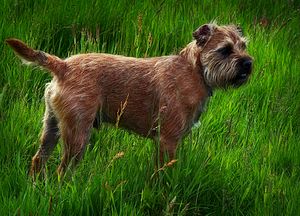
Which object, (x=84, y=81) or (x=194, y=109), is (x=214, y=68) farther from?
(x=84, y=81)

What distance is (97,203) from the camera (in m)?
4.12

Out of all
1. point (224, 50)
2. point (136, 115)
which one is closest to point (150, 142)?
point (136, 115)

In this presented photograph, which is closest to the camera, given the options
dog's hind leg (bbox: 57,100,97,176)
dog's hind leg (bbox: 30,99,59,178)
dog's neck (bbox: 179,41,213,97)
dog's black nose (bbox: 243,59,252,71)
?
dog's hind leg (bbox: 57,100,97,176)

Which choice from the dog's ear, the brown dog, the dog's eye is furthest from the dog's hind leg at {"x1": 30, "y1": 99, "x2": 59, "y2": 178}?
the dog's eye

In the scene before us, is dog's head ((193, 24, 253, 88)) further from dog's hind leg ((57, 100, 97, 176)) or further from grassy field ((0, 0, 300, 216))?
dog's hind leg ((57, 100, 97, 176))

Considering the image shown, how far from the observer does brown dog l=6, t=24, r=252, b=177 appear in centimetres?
461

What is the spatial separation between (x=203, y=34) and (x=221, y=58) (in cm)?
23

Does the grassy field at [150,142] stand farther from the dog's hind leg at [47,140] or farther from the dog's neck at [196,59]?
the dog's neck at [196,59]

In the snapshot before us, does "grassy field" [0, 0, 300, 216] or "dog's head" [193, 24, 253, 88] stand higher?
"dog's head" [193, 24, 253, 88]

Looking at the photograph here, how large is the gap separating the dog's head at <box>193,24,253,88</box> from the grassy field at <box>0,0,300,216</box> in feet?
1.25

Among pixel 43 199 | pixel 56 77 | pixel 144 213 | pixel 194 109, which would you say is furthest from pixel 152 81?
pixel 43 199

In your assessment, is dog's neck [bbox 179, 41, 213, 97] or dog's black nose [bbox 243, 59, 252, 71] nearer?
dog's black nose [bbox 243, 59, 252, 71]

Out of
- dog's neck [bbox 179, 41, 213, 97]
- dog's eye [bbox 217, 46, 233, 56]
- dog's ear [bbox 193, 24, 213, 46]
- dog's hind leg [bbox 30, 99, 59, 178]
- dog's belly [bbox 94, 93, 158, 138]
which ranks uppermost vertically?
dog's ear [bbox 193, 24, 213, 46]

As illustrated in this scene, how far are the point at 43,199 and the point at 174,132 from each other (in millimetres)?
1336
